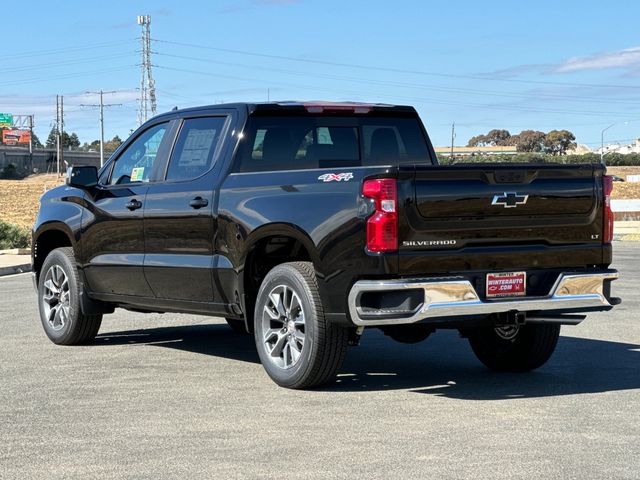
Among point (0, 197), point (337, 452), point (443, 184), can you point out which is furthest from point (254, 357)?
point (0, 197)

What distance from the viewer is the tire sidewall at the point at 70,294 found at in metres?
10.8

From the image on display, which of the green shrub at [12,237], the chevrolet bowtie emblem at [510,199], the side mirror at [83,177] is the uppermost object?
the side mirror at [83,177]

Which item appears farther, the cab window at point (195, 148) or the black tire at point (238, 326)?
the black tire at point (238, 326)

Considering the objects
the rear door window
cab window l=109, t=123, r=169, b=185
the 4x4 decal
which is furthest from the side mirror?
the 4x4 decal

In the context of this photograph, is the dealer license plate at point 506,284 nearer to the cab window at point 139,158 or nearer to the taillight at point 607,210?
the taillight at point 607,210

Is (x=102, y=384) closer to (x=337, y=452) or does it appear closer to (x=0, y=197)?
(x=337, y=452)

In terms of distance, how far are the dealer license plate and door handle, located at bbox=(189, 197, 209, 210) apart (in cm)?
238

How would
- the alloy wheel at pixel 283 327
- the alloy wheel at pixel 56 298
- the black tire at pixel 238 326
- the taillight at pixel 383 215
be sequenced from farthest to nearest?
1. the black tire at pixel 238 326
2. the alloy wheel at pixel 56 298
3. the alloy wheel at pixel 283 327
4. the taillight at pixel 383 215

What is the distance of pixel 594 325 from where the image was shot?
1256 centimetres

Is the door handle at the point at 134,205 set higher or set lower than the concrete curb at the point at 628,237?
higher

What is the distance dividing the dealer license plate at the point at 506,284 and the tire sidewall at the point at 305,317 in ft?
3.91

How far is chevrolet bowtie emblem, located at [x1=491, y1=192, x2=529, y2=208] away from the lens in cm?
788

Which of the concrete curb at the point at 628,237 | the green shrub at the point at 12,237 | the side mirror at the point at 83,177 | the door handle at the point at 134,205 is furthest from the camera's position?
the concrete curb at the point at 628,237

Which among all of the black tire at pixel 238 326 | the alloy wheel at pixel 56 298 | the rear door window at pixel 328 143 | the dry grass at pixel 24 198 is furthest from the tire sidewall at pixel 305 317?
the dry grass at pixel 24 198
